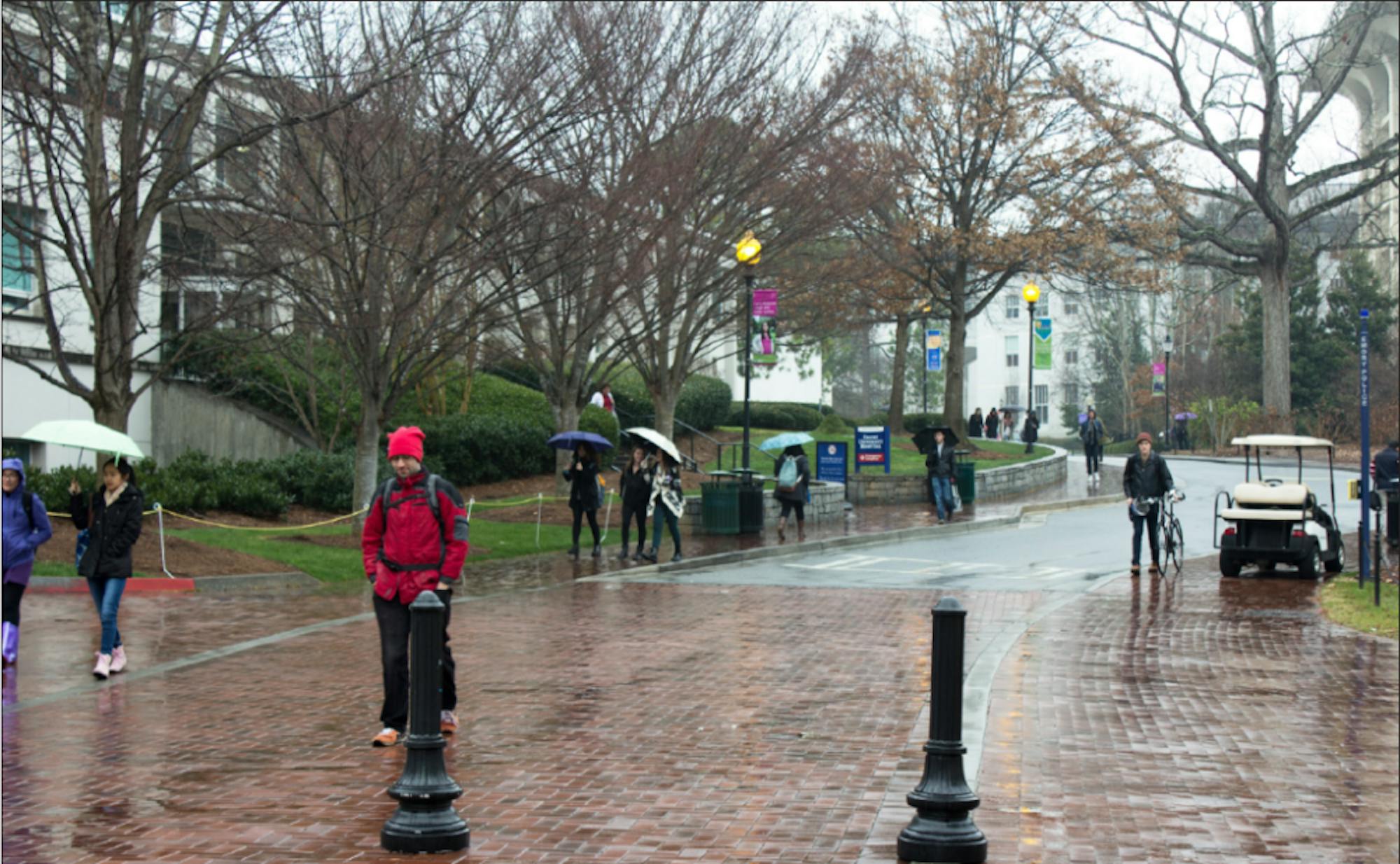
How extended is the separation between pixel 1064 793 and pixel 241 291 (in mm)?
12855

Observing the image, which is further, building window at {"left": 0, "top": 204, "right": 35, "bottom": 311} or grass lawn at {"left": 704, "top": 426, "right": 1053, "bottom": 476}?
grass lawn at {"left": 704, "top": 426, "right": 1053, "bottom": 476}

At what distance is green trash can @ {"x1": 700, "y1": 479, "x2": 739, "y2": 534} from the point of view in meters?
23.9

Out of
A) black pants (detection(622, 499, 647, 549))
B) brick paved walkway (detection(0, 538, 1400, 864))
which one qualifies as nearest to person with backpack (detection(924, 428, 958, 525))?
black pants (detection(622, 499, 647, 549))

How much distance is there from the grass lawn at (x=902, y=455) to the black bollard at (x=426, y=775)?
868 inches

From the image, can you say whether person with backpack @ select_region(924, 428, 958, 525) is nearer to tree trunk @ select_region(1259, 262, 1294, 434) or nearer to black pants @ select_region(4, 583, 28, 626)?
black pants @ select_region(4, 583, 28, 626)

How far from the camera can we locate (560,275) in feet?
74.9

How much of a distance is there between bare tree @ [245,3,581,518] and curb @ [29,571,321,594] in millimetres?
3440

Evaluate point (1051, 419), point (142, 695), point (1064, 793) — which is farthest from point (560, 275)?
point (1051, 419)

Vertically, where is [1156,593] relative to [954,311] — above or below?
below

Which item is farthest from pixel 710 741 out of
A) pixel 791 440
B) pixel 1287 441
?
pixel 791 440

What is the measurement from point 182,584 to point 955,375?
92.6ft

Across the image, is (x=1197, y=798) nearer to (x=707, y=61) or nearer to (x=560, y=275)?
(x=560, y=275)

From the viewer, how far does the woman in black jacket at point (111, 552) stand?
428 inches

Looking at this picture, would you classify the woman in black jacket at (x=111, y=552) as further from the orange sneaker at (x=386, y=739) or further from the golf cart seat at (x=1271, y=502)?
the golf cart seat at (x=1271, y=502)
